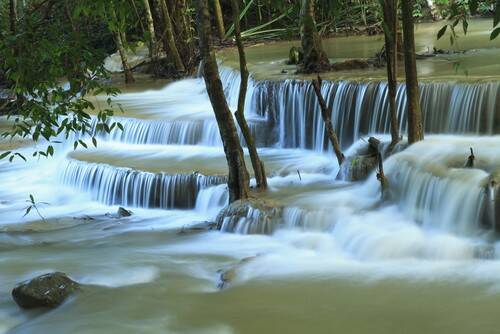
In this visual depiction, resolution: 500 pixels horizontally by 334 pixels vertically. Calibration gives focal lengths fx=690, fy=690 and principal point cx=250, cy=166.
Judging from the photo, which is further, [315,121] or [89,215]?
[315,121]

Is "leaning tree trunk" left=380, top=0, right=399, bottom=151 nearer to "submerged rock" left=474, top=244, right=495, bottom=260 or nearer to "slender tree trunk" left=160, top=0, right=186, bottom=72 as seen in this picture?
"submerged rock" left=474, top=244, right=495, bottom=260

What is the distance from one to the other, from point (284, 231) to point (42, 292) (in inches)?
114

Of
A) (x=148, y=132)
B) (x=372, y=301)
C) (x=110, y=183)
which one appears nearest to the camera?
(x=372, y=301)

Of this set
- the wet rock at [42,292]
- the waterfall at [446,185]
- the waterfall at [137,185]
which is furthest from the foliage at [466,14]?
the waterfall at [137,185]

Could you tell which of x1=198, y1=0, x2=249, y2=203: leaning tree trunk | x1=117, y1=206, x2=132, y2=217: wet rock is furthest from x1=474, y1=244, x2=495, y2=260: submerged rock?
x1=117, y1=206, x2=132, y2=217: wet rock

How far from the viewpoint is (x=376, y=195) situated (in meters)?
8.44

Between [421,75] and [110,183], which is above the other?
[421,75]

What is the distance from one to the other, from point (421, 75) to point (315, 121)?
6.14 feet

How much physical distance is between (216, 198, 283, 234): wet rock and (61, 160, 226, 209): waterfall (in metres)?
1.40

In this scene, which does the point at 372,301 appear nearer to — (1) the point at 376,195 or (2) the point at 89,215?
(1) the point at 376,195

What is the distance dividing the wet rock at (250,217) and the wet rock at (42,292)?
→ 237cm

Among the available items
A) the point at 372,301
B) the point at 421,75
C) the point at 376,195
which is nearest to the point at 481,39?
the point at 421,75

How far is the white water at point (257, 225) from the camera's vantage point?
6.13 metres

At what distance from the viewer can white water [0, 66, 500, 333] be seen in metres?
6.13
